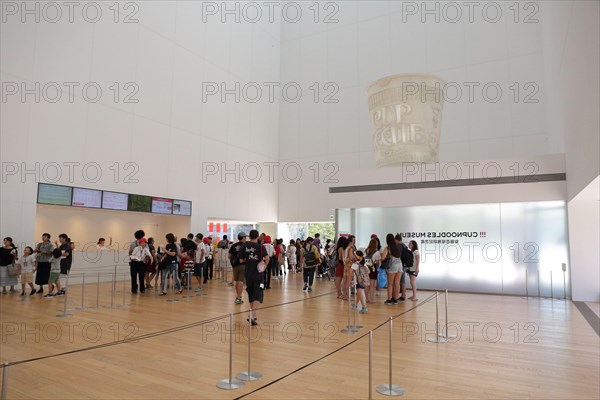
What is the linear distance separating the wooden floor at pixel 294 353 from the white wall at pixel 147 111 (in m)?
5.22

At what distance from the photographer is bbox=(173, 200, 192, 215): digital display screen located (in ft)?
50.6

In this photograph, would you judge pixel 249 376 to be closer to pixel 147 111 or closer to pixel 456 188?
pixel 456 188

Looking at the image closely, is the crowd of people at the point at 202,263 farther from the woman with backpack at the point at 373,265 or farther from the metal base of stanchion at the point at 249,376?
the metal base of stanchion at the point at 249,376

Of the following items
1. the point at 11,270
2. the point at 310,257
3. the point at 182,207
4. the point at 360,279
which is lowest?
the point at 11,270

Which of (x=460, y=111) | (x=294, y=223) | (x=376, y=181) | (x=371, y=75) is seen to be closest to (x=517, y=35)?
(x=460, y=111)

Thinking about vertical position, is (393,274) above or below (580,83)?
below

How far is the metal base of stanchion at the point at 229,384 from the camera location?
3857 millimetres

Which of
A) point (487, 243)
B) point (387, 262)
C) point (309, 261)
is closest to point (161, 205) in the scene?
point (309, 261)

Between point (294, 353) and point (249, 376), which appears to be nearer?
point (249, 376)

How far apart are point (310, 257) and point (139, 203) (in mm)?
6899

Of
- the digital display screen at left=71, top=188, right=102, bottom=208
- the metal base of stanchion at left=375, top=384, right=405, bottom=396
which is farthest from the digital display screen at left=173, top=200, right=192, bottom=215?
the metal base of stanchion at left=375, top=384, right=405, bottom=396

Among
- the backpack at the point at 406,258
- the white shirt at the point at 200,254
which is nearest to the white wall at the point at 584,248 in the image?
the backpack at the point at 406,258

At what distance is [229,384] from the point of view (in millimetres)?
3910

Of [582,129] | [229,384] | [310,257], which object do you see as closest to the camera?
[229,384]
